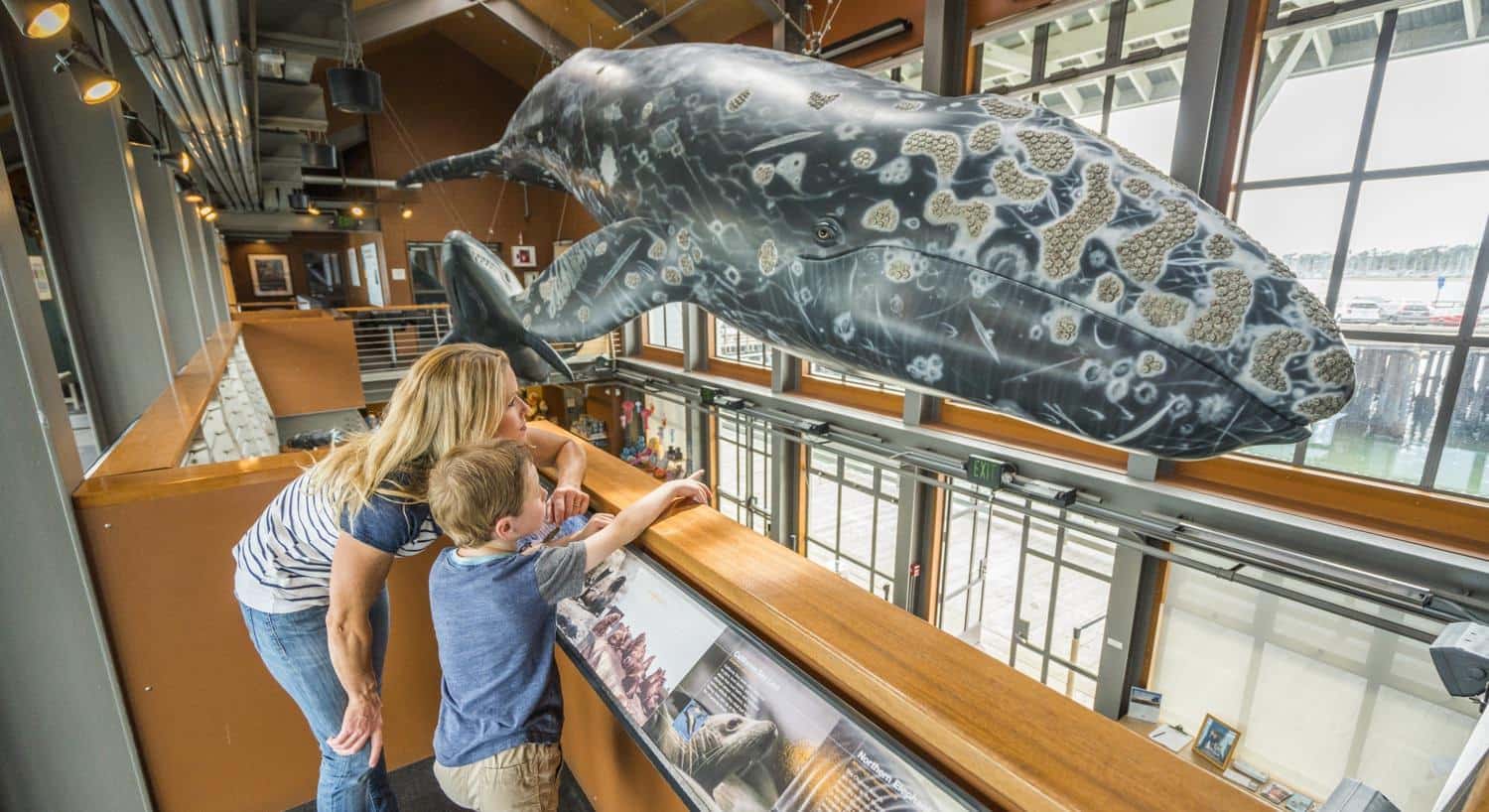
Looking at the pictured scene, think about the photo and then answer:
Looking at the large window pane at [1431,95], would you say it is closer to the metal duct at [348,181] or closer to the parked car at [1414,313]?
the parked car at [1414,313]

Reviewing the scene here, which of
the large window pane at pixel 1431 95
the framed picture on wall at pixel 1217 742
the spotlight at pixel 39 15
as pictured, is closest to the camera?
the spotlight at pixel 39 15

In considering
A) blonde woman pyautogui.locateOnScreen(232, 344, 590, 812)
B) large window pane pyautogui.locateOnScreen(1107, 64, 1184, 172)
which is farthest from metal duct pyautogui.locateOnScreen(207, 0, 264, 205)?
large window pane pyautogui.locateOnScreen(1107, 64, 1184, 172)

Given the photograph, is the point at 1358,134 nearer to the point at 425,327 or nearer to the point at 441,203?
the point at 425,327

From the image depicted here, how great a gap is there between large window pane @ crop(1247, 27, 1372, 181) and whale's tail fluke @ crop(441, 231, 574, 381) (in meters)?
5.14

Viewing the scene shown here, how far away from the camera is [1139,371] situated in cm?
59

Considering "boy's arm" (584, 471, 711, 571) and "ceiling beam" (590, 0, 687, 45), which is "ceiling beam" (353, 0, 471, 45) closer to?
"ceiling beam" (590, 0, 687, 45)

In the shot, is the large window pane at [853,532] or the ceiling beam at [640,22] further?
the large window pane at [853,532]

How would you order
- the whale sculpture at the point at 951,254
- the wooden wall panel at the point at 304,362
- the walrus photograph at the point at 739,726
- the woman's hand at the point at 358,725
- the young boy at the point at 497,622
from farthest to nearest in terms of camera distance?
the wooden wall panel at the point at 304,362 < the woman's hand at the point at 358,725 < the young boy at the point at 497,622 < the walrus photograph at the point at 739,726 < the whale sculpture at the point at 951,254

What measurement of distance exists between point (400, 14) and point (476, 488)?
28.9 ft

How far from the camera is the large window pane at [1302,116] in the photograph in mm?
3973

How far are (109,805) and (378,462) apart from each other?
70.3 inches

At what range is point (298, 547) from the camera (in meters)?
1.46

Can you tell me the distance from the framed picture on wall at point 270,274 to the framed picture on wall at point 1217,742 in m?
18.6

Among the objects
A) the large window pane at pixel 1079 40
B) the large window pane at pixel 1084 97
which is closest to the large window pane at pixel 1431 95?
the large window pane at pixel 1084 97
